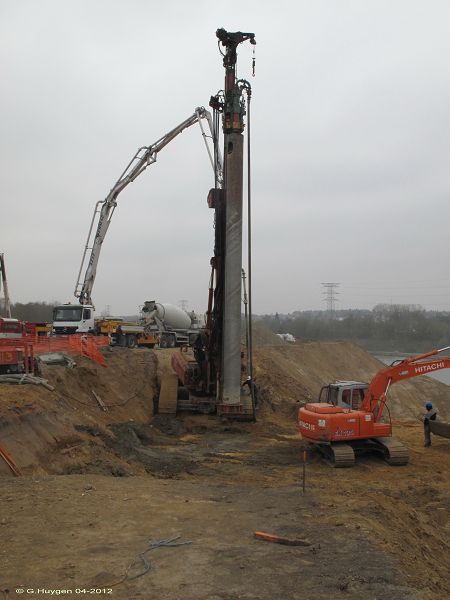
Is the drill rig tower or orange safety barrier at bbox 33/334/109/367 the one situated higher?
the drill rig tower

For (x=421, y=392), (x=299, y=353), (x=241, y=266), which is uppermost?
(x=241, y=266)

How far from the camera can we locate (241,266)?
1875 cm

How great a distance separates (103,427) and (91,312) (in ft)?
49.2

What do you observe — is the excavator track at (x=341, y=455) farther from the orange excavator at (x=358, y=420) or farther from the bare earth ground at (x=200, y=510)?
the bare earth ground at (x=200, y=510)

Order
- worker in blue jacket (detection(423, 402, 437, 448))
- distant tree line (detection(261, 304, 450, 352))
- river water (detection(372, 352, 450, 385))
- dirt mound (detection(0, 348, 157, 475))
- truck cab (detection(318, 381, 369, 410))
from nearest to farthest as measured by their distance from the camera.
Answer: dirt mound (detection(0, 348, 157, 475)), truck cab (detection(318, 381, 369, 410)), worker in blue jacket (detection(423, 402, 437, 448)), river water (detection(372, 352, 450, 385)), distant tree line (detection(261, 304, 450, 352))

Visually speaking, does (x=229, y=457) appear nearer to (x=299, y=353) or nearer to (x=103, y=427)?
(x=103, y=427)

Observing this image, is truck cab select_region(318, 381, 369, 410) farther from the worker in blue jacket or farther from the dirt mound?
the dirt mound

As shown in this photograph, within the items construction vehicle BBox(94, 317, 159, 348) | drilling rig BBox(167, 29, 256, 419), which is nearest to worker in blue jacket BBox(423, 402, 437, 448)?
drilling rig BBox(167, 29, 256, 419)

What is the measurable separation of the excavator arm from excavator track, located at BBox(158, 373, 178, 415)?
777 centimetres

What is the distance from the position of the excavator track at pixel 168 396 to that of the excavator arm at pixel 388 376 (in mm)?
7774

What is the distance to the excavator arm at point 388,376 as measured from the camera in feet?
47.5

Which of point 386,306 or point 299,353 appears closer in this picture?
point 299,353

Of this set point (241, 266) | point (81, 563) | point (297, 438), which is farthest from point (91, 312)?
point (81, 563)

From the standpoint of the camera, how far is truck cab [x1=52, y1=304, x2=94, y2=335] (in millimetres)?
29031
